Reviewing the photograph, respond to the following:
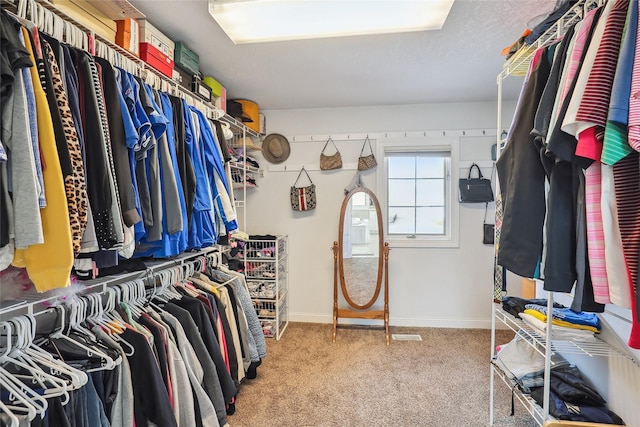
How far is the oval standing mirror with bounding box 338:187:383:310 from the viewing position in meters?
3.09

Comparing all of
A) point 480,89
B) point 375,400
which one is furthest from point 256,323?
point 480,89

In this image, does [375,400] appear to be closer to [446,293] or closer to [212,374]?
[212,374]

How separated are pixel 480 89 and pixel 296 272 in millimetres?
2431

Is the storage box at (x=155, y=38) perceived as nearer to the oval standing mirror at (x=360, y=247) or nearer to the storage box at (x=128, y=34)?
the storage box at (x=128, y=34)

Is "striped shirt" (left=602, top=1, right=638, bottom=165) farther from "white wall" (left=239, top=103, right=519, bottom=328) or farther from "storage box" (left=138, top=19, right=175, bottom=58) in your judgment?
"white wall" (left=239, top=103, right=519, bottom=328)

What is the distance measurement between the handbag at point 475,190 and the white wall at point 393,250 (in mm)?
129

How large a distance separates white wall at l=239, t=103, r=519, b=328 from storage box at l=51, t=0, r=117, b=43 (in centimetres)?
194

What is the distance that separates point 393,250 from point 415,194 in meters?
0.62

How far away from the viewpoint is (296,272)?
10.9 feet

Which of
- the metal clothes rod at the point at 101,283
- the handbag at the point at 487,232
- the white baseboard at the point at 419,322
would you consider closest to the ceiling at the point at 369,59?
the handbag at the point at 487,232

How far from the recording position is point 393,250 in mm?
3199

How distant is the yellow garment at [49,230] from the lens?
0.87m

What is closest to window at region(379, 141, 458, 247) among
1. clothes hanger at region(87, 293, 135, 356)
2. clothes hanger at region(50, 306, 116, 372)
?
clothes hanger at region(87, 293, 135, 356)

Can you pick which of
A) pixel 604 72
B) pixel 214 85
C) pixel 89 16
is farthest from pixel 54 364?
pixel 214 85
